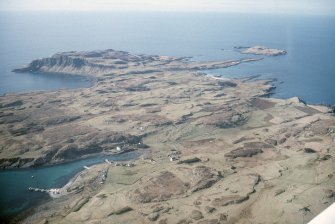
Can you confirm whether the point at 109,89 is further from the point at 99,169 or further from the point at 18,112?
the point at 99,169

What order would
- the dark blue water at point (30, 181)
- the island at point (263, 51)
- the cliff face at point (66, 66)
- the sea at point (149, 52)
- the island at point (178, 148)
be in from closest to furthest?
1. the island at point (178, 148)
2. the dark blue water at point (30, 181)
3. the sea at point (149, 52)
4. the cliff face at point (66, 66)
5. the island at point (263, 51)

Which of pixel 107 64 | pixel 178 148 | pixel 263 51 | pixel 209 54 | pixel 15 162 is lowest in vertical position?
pixel 15 162

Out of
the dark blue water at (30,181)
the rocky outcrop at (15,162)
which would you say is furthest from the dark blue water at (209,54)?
the dark blue water at (30,181)

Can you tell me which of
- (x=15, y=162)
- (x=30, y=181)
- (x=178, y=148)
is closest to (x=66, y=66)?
(x=15, y=162)

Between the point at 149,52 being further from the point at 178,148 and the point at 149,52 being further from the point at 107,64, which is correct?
the point at 178,148

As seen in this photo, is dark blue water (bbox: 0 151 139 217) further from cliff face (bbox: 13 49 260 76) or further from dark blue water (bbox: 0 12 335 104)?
cliff face (bbox: 13 49 260 76)

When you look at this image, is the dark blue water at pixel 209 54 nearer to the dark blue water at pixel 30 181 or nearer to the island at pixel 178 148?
the island at pixel 178 148

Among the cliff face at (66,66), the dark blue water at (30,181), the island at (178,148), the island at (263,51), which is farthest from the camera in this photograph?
the island at (263,51)
